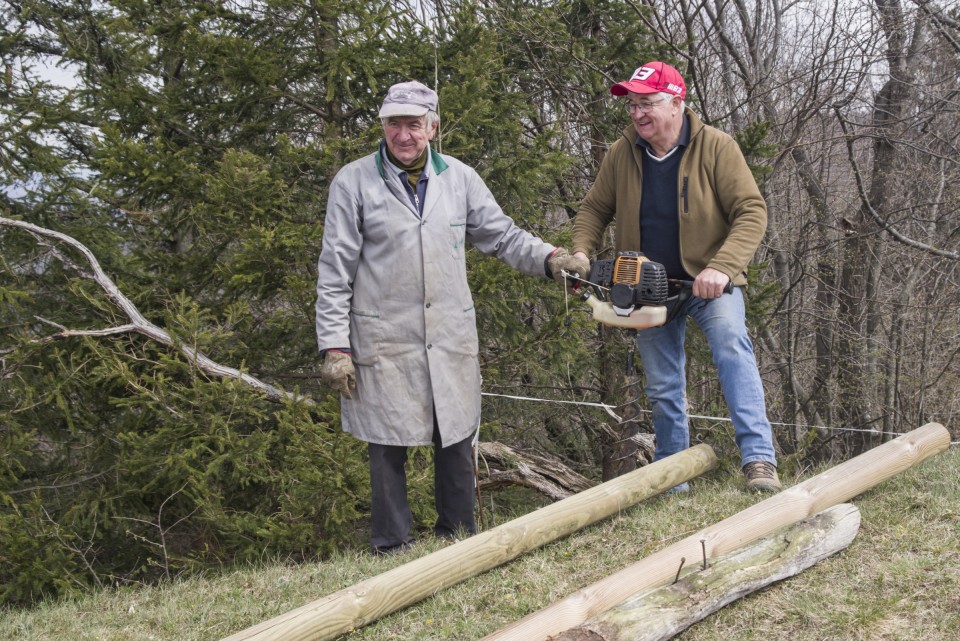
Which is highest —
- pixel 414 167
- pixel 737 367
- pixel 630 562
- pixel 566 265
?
pixel 414 167

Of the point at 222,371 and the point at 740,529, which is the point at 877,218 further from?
the point at 222,371

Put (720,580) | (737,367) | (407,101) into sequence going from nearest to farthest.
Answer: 1. (720,580)
2. (407,101)
3. (737,367)

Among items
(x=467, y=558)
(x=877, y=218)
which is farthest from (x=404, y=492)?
(x=877, y=218)

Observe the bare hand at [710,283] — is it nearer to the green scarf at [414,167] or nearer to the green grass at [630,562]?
the green grass at [630,562]

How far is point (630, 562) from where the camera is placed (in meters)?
3.92

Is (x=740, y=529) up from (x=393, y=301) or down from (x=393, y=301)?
down

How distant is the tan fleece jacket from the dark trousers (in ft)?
4.80

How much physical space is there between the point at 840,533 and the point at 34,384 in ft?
18.2

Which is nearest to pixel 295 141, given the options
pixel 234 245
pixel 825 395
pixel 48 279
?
pixel 234 245

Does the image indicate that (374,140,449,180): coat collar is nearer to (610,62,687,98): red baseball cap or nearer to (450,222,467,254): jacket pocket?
(450,222,467,254): jacket pocket

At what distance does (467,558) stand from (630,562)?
2.54 feet

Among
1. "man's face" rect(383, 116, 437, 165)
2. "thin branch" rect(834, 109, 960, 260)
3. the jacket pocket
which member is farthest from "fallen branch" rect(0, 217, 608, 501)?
"thin branch" rect(834, 109, 960, 260)

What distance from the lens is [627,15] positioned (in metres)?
8.34

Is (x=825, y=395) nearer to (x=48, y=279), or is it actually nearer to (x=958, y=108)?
(x=958, y=108)
